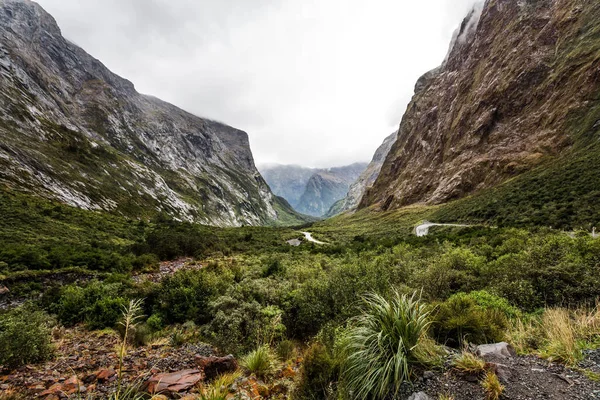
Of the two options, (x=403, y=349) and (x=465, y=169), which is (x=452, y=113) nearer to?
(x=465, y=169)

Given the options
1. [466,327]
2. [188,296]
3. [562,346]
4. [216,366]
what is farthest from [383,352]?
[188,296]

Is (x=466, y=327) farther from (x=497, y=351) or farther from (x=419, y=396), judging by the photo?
(x=419, y=396)

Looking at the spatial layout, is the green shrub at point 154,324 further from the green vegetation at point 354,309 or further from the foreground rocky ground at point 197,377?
the foreground rocky ground at point 197,377

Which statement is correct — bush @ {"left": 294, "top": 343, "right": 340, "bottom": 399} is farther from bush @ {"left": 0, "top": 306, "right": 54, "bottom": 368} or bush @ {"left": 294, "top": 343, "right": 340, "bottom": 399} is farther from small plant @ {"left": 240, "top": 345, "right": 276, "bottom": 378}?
bush @ {"left": 0, "top": 306, "right": 54, "bottom": 368}

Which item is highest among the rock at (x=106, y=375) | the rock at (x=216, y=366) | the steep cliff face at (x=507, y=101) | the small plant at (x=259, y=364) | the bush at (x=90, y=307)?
the steep cliff face at (x=507, y=101)

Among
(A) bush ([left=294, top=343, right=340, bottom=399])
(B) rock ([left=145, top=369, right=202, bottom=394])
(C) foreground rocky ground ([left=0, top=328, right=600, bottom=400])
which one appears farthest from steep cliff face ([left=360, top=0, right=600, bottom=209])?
(B) rock ([left=145, top=369, right=202, bottom=394])

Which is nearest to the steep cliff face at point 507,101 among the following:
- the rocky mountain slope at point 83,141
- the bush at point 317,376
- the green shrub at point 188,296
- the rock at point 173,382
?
the green shrub at point 188,296

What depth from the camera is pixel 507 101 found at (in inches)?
3155

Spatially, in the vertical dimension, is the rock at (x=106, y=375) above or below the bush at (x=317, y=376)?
above

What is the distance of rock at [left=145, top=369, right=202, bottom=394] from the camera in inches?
193

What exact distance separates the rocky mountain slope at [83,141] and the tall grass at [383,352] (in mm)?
63396

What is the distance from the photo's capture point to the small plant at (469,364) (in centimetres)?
418

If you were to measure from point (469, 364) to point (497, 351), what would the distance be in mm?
808

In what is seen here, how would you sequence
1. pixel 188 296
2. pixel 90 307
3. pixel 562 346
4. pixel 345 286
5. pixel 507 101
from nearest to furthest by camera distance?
pixel 562 346 < pixel 345 286 < pixel 90 307 < pixel 188 296 < pixel 507 101
